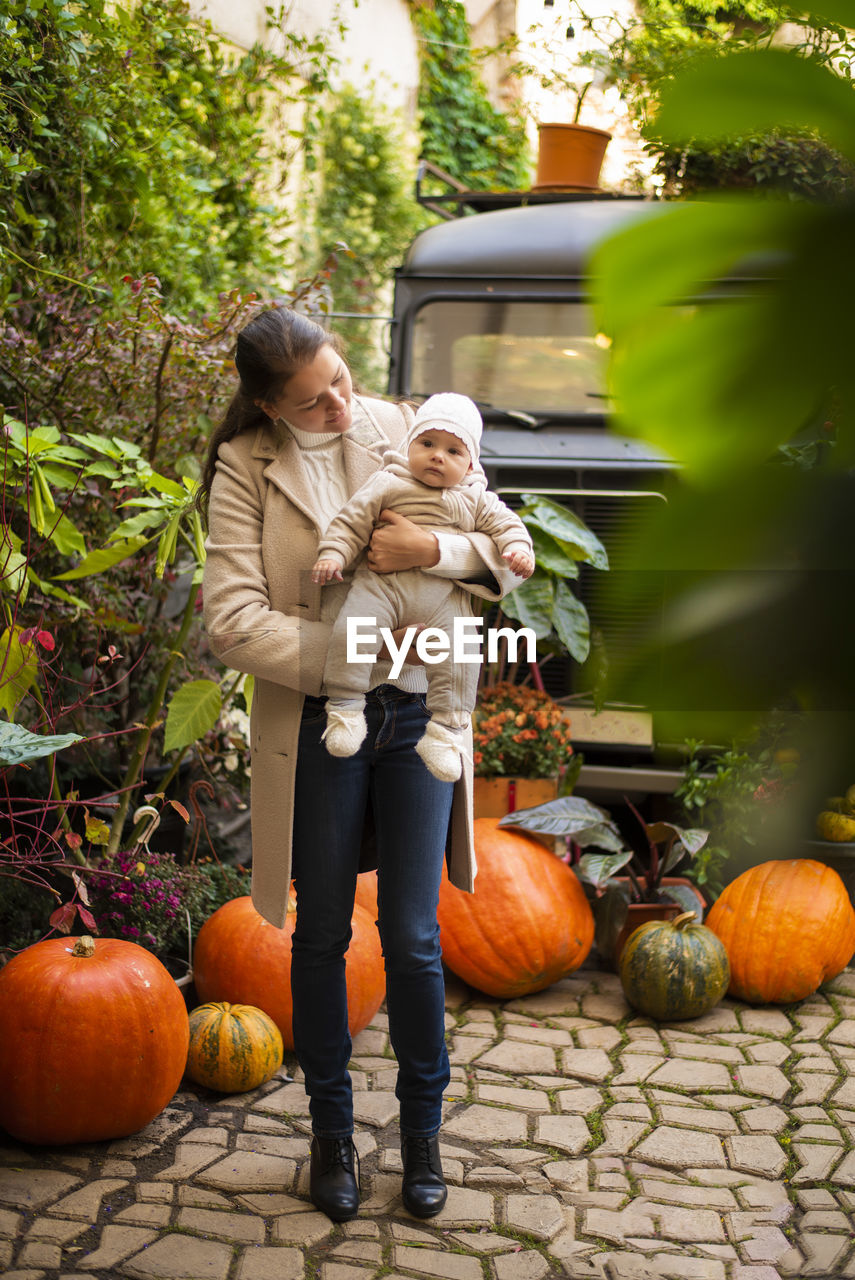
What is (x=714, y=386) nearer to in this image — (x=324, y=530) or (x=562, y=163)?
(x=324, y=530)

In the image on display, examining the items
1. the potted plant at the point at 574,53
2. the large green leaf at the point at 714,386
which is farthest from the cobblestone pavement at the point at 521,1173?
the large green leaf at the point at 714,386

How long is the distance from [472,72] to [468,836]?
8.58 meters

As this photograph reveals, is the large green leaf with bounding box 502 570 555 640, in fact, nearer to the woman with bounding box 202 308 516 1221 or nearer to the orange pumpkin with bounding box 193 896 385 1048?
the orange pumpkin with bounding box 193 896 385 1048

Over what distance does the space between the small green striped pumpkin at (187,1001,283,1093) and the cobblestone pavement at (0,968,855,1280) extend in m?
0.05

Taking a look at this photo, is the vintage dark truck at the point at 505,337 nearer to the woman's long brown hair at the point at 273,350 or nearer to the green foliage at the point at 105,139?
the green foliage at the point at 105,139

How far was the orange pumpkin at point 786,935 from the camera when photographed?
10.7 feet

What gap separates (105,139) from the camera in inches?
134

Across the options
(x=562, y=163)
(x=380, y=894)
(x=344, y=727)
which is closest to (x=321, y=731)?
(x=344, y=727)

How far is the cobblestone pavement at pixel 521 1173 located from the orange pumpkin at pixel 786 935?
129mm

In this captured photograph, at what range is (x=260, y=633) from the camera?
2.11m

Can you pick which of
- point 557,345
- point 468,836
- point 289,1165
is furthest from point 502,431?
point 289,1165

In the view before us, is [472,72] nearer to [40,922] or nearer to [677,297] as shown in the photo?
[40,922]

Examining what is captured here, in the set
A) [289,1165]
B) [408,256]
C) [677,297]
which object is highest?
[408,256]

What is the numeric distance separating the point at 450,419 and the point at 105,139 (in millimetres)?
1905
